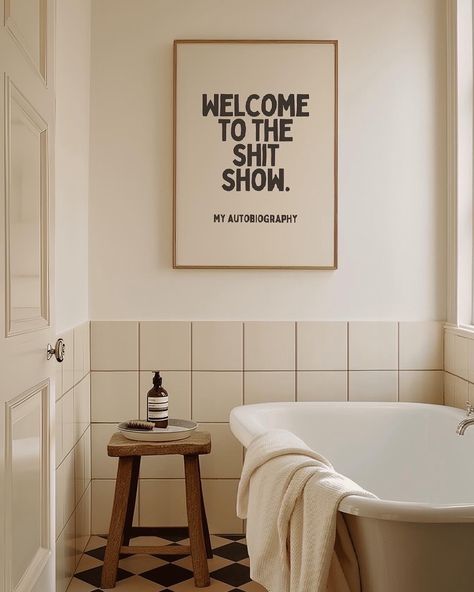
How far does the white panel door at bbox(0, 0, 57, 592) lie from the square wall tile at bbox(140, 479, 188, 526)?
1.22m

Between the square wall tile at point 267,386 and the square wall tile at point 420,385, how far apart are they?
1.67ft

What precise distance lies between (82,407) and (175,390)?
1.43 feet

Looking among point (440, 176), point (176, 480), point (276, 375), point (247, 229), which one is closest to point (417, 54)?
point (440, 176)

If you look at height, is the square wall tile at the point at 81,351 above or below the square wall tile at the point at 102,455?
above

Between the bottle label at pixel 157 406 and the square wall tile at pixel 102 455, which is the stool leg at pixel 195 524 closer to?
the bottle label at pixel 157 406

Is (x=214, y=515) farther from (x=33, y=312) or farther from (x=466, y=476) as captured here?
(x=33, y=312)

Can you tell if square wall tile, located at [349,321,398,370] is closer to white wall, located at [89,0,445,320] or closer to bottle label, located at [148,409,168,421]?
white wall, located at [89,0,445,320]

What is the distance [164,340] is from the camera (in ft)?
10.9

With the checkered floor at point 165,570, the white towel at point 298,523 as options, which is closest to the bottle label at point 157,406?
the checkered floor at point 165,570

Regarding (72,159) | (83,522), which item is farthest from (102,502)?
(72,159)

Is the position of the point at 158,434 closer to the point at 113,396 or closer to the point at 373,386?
the point at 113,396

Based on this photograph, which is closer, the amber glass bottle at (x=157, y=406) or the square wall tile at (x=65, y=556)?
the square wall tile at (x=65, y=556)

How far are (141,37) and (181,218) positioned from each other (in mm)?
829

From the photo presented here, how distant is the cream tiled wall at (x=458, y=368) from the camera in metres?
3.04
